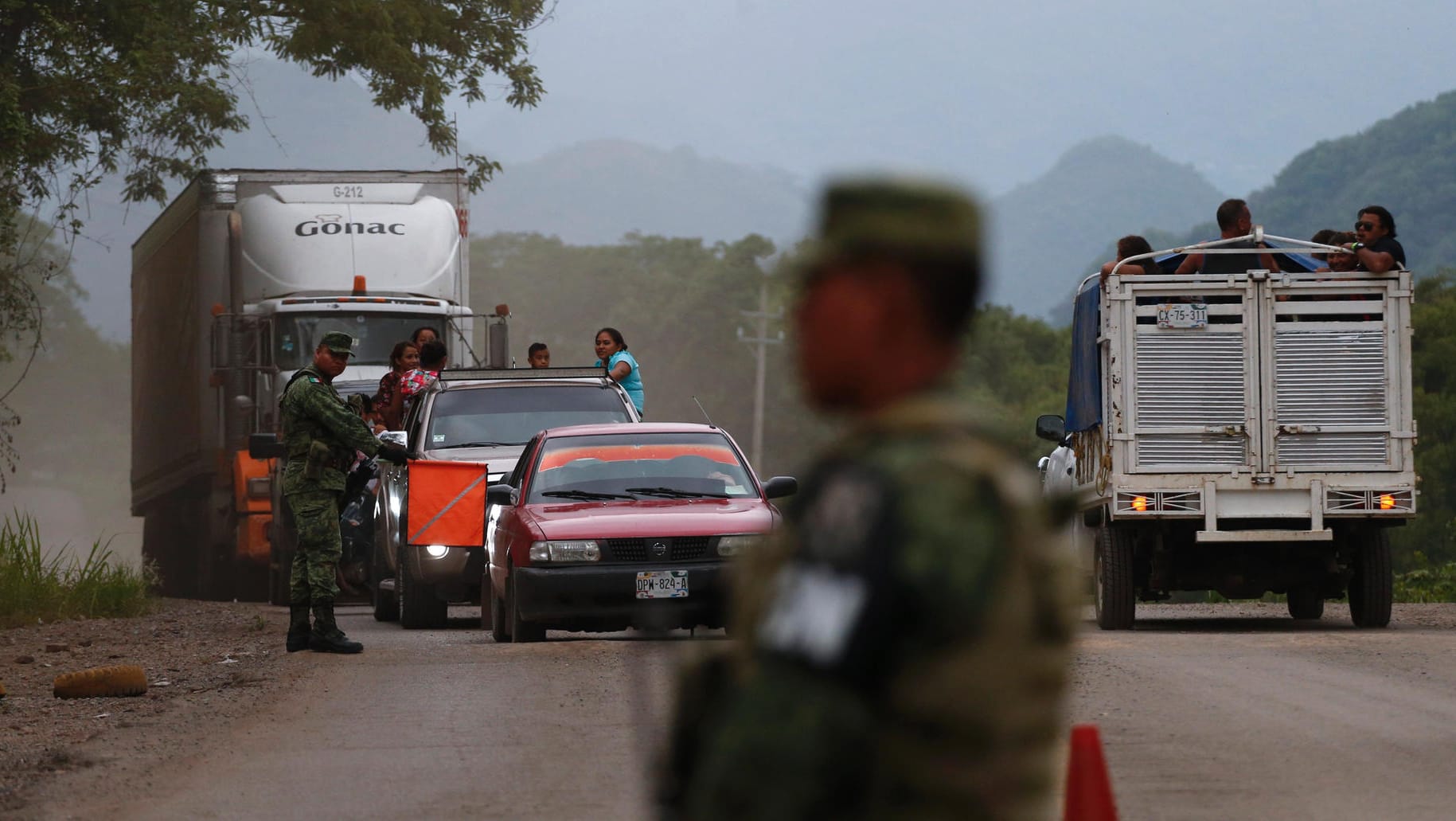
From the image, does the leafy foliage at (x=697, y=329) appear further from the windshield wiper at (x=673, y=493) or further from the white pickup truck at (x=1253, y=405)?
the windshield wiper at (x=673, y=493)

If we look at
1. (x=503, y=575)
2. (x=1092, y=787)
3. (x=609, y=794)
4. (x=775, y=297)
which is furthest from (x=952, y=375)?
(x=775, y=297)

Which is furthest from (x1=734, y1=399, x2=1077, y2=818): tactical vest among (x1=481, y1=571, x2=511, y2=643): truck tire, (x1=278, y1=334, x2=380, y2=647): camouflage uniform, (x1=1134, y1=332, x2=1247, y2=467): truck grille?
(x1=1134, y1=332, x2=1247, y2=467): truck grille

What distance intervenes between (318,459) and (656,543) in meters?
2.10

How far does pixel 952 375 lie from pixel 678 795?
64cm

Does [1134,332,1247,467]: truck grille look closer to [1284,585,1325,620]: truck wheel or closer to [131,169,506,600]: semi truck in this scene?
[1284,585,1325,620]: truck wheel

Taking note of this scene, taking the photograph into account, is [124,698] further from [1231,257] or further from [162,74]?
[162,74]

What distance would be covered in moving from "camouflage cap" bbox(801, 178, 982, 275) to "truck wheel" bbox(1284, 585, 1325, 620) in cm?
1457

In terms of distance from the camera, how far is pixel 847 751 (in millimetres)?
2465

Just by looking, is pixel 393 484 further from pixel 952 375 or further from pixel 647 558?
pixel 952 375

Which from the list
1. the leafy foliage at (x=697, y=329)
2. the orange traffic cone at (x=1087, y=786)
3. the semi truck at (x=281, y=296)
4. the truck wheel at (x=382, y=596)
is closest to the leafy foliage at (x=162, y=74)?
the semi truck at (x=281, y=296)

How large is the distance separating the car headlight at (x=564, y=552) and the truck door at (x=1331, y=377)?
489 cm

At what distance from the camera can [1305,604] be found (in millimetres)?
17250

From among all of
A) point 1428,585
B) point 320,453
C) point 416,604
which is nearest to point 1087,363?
point 416,604

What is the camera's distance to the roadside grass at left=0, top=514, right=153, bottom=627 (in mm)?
17938
